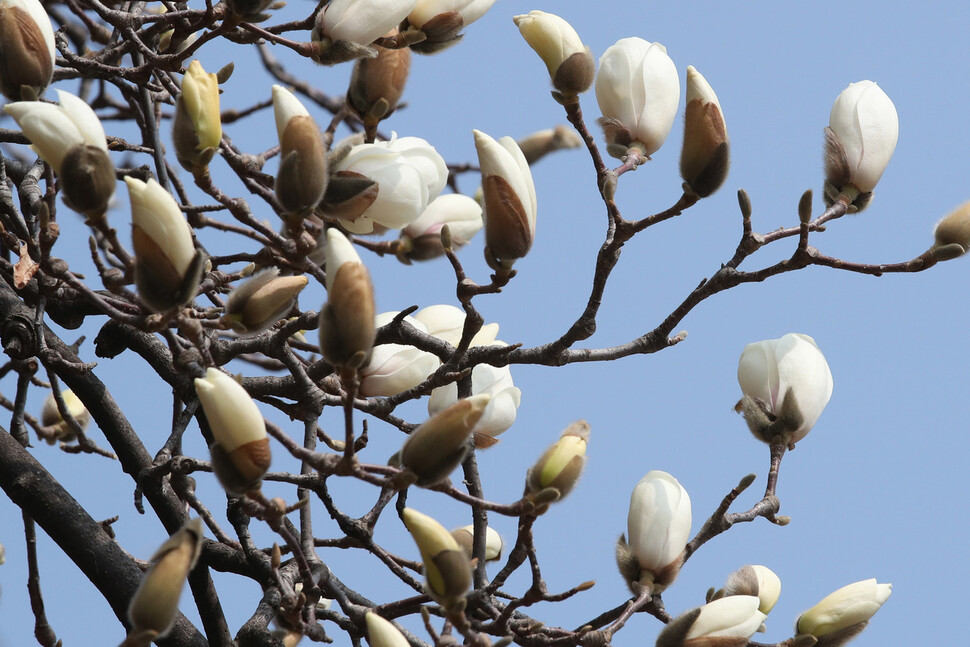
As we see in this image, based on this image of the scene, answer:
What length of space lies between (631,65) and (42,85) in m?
0.81

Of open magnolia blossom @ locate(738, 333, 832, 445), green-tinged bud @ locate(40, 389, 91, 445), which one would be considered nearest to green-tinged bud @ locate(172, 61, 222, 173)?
open magnolia blossom @ locate(738, 333, 832, 445)

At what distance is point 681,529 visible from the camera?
1.40 meters

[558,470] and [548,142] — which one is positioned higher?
[548,142]

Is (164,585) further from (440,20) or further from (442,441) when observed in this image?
(440,20)

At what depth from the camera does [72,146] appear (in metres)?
1.16

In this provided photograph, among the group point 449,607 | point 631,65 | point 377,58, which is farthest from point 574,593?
point 377,58

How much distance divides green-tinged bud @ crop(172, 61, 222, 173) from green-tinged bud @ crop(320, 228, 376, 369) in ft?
1.02

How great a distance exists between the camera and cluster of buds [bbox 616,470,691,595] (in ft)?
4.54

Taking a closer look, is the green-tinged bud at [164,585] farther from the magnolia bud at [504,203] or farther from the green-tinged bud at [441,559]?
the magnolia bud at [504,203]

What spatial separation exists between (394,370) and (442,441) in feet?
1.64

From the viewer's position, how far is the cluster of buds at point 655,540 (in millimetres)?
1384

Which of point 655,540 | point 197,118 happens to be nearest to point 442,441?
point 655,540

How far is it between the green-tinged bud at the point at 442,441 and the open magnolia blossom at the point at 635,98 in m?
0.62

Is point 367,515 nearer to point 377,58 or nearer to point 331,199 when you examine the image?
point 331,199
